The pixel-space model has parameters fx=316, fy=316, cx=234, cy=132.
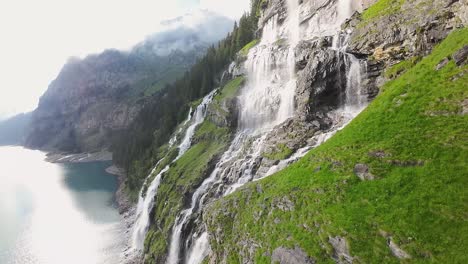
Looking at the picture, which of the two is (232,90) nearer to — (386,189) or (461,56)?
(461,56)

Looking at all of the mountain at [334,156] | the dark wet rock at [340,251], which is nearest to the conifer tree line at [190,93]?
the mountain at [334,156]

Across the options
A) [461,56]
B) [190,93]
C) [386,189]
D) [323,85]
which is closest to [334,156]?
[386,189]

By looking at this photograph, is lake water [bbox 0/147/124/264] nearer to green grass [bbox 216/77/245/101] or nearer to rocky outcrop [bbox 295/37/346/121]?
green grass [bbox 216/77/245/101]

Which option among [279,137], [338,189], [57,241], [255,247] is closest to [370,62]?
[279,137]

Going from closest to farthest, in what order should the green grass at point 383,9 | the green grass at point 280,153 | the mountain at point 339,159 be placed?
the mountain at point 339,159 < the green grass at point 280,153 < the green grass at point 383,9

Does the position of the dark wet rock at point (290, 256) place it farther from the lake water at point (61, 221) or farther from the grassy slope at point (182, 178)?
the lake water at point (61, 221)

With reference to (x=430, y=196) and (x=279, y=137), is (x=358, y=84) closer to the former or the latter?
(x=279, y=137)

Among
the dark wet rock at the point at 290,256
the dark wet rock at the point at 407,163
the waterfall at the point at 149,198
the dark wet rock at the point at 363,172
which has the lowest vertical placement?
the waterfall at the point at 149,198
